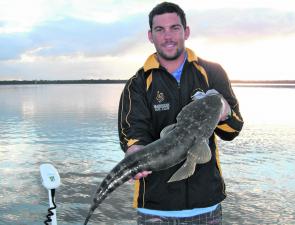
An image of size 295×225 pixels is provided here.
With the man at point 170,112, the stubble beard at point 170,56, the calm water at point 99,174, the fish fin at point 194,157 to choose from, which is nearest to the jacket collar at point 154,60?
the man at point 170,112

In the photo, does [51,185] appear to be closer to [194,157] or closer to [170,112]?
[170,112]

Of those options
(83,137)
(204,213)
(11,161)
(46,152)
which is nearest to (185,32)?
(204,213)

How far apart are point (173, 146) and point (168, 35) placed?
3.71 ft

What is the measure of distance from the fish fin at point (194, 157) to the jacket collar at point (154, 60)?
3.11 feet

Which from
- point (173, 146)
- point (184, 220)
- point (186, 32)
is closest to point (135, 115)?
point (173, 146)

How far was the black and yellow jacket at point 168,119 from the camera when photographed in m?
4.04

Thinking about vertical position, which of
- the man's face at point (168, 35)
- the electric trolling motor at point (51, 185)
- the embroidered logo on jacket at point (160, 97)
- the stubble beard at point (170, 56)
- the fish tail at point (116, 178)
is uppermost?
the man's face at point (168, 35)

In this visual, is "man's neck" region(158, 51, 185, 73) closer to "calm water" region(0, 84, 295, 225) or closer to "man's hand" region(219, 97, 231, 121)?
"man's hand" region(219, 97, 231, 121)

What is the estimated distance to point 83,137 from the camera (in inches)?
760

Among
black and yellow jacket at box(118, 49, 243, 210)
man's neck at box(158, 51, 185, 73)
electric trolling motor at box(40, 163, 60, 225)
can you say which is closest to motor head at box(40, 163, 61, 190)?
electric trolling motor at box(40, 163, 60, 225)

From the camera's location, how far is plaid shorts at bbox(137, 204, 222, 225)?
404 centimetres

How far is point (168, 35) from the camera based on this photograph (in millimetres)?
4035

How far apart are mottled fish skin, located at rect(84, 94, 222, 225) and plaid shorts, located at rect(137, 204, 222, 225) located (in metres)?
0.57

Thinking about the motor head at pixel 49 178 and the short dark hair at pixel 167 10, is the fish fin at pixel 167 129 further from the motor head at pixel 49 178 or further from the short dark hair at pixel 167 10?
the motor head at pixel 49 178
